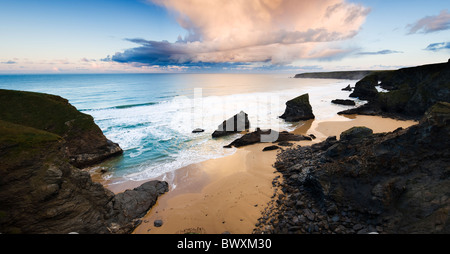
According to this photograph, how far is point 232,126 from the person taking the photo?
25.6 m

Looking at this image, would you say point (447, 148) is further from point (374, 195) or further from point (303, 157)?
point (303, 157)

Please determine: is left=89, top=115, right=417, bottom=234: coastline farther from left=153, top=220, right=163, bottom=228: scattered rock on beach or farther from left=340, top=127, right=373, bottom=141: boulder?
left=340, top=127, right=373, bottom=141: boulder

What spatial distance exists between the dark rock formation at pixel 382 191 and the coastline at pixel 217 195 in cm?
131

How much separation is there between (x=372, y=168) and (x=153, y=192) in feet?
39.8

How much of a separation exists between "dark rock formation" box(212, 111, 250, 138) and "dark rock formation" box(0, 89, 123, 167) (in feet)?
40.1

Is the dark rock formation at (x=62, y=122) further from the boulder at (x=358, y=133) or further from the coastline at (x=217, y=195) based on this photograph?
the boulder at (x=358, y=133)

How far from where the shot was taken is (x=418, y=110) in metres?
27.5

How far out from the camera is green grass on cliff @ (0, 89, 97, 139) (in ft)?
54.0

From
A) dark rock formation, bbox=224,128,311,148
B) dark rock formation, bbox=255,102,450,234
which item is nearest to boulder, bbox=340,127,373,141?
dark rock formation, bbox=255,102,450,234

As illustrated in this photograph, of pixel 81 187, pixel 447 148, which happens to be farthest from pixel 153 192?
pixel 447 148

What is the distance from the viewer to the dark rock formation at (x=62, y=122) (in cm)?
1659

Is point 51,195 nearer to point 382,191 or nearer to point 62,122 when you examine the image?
point 382,191

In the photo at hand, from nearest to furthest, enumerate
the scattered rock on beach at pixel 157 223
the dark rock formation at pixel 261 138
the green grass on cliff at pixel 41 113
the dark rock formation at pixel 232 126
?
1. the scattered rock on beach at pixel 157 223
2. the green grass on cliff at pixel 41 113
3. the dark rock formation at pixel 261 138
4. the dark rock formation at pixel 232 126

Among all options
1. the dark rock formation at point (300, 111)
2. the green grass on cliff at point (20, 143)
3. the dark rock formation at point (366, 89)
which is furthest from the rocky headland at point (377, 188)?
the dark rock formation at point (366, 89)
